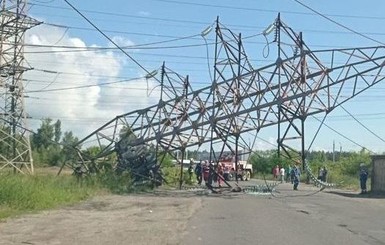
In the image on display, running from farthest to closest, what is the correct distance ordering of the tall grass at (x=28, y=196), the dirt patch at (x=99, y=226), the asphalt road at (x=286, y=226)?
the tall grass at (x=28, y=196) → the asphalt road at (x=286, y=226) → the dirt patch at (x=99, y=226)

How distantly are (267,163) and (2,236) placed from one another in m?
81.5

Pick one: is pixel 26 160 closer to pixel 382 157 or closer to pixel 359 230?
pixel 382 157

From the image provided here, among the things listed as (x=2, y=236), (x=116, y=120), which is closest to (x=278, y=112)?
(x=116, y=120)

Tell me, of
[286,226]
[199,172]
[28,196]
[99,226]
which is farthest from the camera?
[199,172]

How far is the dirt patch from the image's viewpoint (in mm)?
14195

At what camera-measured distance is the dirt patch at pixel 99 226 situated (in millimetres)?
14195

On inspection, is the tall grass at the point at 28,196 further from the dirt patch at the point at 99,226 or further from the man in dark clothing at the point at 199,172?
the man in dark clothing at the point at 199,172

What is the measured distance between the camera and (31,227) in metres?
16.5

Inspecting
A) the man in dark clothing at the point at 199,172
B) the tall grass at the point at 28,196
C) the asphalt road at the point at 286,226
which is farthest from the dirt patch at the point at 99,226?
the man in dark clothing at the point at 199,172

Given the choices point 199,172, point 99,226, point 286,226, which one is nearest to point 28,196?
point 99,226

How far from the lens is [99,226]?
57.1 feet

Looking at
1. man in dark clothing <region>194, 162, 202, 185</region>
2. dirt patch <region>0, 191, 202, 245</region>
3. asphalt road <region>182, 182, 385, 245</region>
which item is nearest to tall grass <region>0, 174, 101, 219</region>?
dirt patch <region>0, 191, 202, 245</region>

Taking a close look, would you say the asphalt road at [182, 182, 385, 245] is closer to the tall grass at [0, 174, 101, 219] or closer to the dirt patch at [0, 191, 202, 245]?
the dirt patch at [0, 191, 202, 245]

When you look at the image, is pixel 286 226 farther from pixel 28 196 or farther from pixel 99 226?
pixel 28 196
